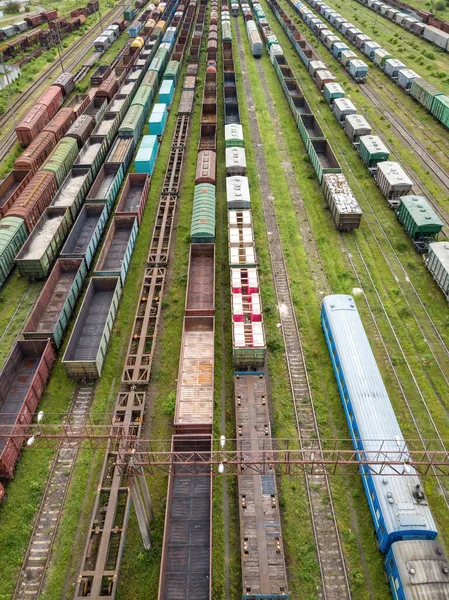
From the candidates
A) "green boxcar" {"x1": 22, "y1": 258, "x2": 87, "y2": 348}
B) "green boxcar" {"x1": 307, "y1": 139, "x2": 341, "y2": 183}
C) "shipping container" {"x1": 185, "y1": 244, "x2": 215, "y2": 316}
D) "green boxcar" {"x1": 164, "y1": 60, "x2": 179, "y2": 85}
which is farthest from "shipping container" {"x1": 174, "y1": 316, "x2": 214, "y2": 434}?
"green boxcar" {"x1": 164, "y1": 60, "x2": 179, "y2": 85}

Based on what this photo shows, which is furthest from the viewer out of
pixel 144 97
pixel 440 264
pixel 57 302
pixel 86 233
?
pixel 144 97

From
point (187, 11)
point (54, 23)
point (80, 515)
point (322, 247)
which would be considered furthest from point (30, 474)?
point (187, 11)

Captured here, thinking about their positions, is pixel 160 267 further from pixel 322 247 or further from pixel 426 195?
pixel 426 195

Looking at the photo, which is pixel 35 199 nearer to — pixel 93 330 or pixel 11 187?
pixel 11 187

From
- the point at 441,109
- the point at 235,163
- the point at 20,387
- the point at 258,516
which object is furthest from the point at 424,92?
the point at 20,387

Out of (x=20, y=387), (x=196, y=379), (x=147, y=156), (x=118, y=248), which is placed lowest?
(x=20, y=387)

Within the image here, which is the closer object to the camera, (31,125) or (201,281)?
(201,281)

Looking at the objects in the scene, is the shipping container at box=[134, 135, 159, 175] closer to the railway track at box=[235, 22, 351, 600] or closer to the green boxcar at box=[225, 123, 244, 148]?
the green boxcar at box=[225, 123, 244, 148]
